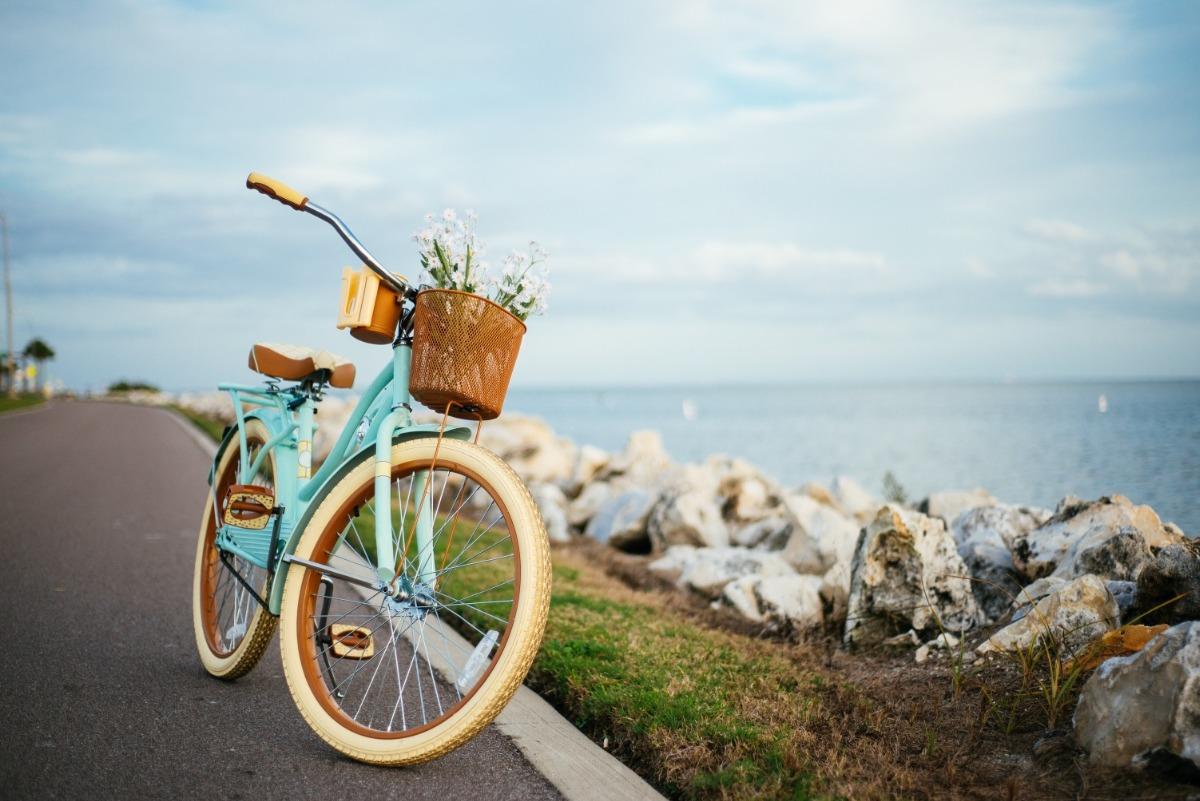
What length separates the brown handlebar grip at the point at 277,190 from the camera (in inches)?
140

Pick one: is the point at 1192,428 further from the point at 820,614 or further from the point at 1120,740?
the point at 1120,740

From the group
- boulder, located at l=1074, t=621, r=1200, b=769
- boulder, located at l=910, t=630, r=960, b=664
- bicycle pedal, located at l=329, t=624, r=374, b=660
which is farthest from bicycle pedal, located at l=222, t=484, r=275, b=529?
boulder, located at l=1074, t=621, r=1200, b=769

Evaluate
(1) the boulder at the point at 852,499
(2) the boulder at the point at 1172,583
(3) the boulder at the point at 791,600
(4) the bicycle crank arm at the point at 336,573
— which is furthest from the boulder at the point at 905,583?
(1) the boulder at the point at 852,499

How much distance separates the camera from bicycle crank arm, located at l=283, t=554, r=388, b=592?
3.23 metres

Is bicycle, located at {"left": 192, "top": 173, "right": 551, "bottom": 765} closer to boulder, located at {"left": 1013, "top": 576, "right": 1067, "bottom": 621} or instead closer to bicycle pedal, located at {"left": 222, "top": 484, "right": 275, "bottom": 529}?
bicycle pedal, located at {"left": 222, "top": 484, "right": 275, "bottom": 529}

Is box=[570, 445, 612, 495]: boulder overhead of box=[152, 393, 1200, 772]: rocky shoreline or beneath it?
beneath

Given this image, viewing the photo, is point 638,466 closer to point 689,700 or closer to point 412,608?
point 689,700

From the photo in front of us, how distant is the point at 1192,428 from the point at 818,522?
3294cm

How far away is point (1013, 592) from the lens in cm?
527

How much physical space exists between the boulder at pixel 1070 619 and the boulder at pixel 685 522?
6.11 meters

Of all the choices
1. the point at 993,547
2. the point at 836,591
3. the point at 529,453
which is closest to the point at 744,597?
the point at 836,591

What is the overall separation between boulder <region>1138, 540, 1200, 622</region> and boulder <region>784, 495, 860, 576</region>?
3727mm

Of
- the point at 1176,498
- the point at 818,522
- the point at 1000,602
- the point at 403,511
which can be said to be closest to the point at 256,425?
the point at 403,511

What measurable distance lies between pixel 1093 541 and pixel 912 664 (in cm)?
121
